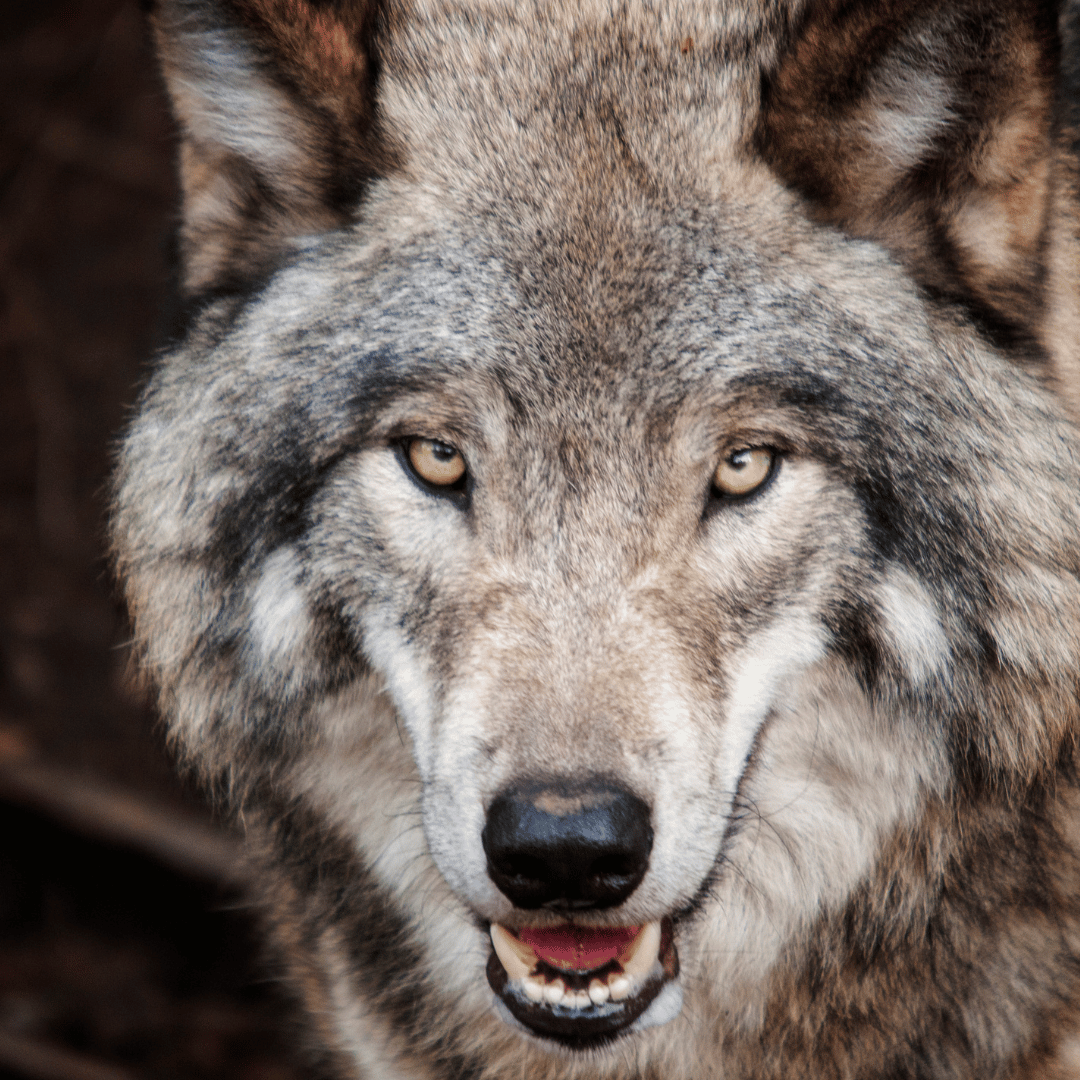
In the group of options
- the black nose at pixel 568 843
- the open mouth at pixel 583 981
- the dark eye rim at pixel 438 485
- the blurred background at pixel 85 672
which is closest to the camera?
the black nose at pixel 568 843

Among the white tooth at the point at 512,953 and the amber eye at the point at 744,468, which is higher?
the amber eye at the point at 744,468

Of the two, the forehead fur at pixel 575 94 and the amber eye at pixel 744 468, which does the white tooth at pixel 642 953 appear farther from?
the forehead fur at pixel 575 94

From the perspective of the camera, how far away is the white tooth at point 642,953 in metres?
2.06

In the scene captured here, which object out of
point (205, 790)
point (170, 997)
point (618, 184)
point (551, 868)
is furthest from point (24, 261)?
point (551, 868)

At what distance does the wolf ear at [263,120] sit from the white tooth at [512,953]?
4.46 feet

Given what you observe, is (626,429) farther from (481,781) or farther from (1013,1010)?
(1013,1010)

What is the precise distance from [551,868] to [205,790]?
4.03 feet

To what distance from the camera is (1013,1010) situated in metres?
2.47

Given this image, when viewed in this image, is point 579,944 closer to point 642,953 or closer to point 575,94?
point 642,953

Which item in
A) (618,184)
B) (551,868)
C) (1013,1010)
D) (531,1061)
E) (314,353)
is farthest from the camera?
(531,1061)

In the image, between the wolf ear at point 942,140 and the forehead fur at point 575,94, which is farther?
the forehead fur at point 575,94

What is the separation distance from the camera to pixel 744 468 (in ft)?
6.97

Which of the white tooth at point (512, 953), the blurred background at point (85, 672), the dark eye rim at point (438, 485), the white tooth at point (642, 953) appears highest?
the dark eye rim at point (438, 485)

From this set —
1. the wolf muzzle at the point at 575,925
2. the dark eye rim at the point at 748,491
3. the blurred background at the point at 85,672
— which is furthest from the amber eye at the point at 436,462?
the blurred background at the point at 85,672
